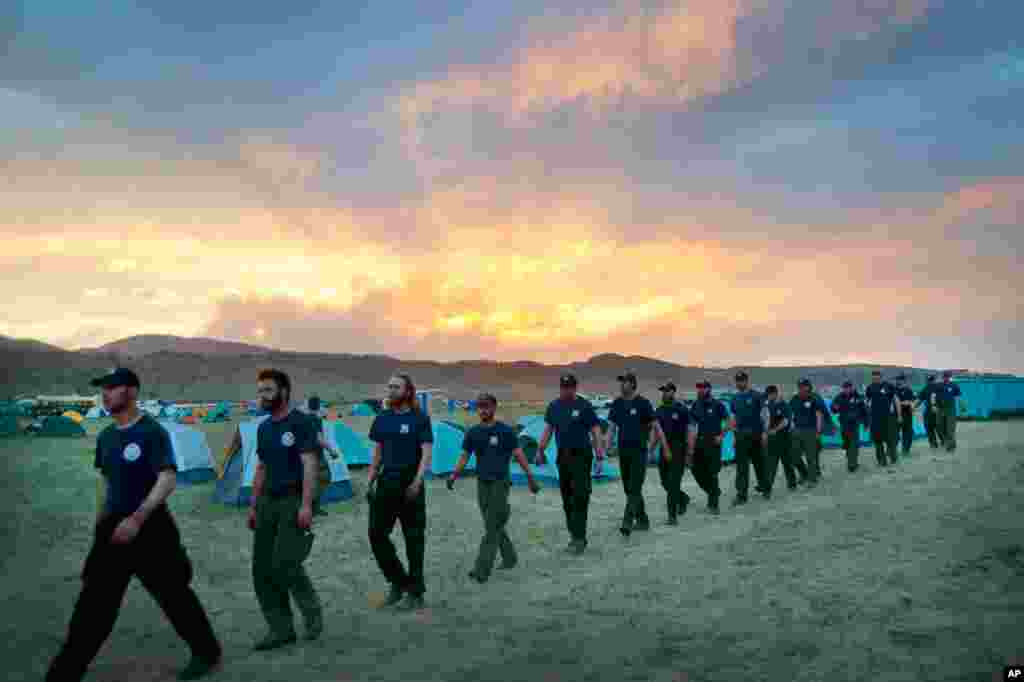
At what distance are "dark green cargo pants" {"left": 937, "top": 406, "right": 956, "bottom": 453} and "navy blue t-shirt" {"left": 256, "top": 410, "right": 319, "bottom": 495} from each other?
1847 centimetres

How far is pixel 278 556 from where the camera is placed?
5.92 m

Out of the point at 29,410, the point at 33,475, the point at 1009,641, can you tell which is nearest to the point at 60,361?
the point at 29,410

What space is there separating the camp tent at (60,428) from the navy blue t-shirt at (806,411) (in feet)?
114

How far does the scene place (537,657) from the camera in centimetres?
564

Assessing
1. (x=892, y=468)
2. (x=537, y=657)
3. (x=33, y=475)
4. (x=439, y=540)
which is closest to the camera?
(x=537, y=657)

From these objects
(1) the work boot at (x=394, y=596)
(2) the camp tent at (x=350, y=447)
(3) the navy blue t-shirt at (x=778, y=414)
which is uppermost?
(3) the navy blue t-shirt at (x=778, y=414)

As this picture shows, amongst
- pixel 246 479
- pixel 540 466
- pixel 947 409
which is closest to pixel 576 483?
pixel 540 466

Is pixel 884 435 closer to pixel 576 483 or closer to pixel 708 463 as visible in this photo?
pixel 708 463

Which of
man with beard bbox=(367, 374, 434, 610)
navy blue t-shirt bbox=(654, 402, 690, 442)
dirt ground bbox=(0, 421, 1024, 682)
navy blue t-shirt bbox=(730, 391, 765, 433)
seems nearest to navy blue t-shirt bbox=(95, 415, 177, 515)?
dirt ground bbox=(0, 421, 1024, 682)

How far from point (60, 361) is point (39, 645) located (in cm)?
13512

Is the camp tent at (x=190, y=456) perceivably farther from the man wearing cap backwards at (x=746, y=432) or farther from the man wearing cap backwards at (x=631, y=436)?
the man wearing cap backwards at (x=746, y=432)

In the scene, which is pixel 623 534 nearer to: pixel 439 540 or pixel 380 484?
pixel 439 540

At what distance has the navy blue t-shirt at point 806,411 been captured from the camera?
598 inches

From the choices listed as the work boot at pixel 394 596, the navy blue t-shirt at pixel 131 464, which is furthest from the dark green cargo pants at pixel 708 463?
the navy blue t-shirt at pixel 131 464
